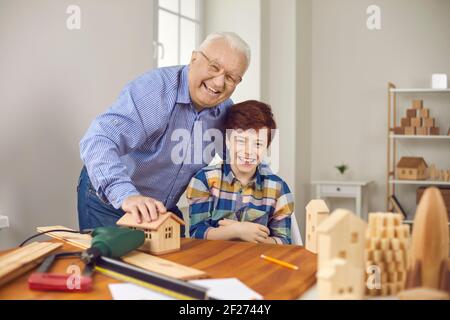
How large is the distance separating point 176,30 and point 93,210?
2473 mm

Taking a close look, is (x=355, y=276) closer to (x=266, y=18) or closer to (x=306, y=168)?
(x=266, y=18)

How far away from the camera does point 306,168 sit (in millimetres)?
5582

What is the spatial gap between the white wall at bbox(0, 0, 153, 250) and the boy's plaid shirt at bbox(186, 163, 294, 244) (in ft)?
3.31

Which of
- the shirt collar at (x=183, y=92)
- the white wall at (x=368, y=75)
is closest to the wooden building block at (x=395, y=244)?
the shirt collar at (x=183, y=92)

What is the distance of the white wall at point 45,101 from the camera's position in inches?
97.7

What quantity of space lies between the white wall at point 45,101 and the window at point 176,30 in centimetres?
91

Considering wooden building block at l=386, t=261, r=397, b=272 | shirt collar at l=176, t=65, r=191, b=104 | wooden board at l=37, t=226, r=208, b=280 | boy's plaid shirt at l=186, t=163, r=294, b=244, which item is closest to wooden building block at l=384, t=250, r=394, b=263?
wooden building block at l=386, t=261, r=397, b=272

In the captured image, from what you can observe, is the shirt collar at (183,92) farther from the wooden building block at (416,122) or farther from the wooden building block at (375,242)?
the wooden building block at (416,122)

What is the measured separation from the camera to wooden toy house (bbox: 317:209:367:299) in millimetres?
849

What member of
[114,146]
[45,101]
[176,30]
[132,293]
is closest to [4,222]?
[45,101]

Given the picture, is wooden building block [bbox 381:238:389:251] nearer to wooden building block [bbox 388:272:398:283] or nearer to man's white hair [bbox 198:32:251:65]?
wooden building block [bbox 388:272:398:283]

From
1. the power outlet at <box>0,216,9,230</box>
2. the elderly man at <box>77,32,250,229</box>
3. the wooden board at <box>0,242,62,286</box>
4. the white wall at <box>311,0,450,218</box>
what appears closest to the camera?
the wooden board at <box>0,242,62,286</box>

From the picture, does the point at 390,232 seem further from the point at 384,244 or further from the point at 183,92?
the point at 183,92

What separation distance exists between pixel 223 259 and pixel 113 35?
1907mm
